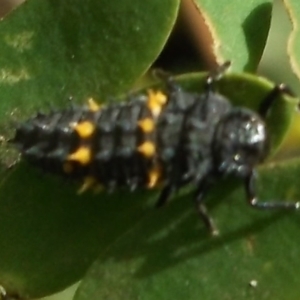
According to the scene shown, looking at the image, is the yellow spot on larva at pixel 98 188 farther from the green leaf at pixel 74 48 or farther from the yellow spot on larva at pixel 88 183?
the green leaf at pixel 74 48

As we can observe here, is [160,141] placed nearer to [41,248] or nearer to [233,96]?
[233,96]

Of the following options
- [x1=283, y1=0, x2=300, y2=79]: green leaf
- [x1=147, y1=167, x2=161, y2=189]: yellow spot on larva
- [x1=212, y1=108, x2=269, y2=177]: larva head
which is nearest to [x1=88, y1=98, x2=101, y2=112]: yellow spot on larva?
[x1=147, y1=167, x2=161, y2=189]: yellow spot on larva

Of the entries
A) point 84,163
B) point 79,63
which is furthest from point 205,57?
point 84,163

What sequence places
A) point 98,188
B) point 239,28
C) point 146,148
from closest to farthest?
point 146,148 < point 98,188 < point 239,28

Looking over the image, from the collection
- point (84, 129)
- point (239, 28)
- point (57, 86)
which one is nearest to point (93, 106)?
point (84, 129)

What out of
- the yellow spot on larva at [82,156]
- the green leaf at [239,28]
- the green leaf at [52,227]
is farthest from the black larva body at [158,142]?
the green leaf at [239,28]

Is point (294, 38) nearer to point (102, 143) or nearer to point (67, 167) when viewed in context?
point (102, 143)

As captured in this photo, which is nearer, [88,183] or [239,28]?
[88,183]
